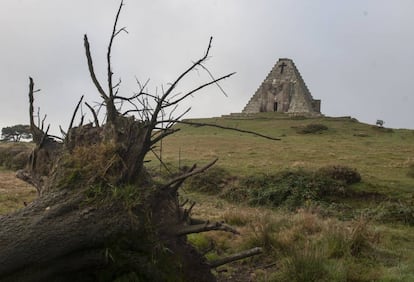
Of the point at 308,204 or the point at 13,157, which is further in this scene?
the point at 13,157

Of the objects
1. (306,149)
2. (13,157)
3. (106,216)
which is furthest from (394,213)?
(13,157)

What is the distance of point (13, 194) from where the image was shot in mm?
17375

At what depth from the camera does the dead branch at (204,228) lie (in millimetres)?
5453

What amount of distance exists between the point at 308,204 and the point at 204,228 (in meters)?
10.4

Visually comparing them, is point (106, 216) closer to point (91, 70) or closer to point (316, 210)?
point (91, 70)

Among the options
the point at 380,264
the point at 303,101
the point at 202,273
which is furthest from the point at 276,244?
the point at 303,101

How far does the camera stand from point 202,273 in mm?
6242

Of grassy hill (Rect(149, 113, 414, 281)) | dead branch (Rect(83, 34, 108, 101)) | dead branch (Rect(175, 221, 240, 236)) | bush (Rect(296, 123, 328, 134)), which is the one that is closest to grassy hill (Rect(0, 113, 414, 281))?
grassy hill (Rect(149, 113, 414, 281))

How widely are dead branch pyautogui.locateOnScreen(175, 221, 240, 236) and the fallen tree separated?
0.04 ft

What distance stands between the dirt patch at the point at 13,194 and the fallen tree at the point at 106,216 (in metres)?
8.70

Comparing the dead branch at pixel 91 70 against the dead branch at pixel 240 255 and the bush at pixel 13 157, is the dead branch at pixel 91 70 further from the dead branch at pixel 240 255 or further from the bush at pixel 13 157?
the bush at pixel 13 157

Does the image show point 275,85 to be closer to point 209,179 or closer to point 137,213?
point 209,179

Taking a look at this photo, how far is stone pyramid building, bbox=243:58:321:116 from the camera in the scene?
53.0 m

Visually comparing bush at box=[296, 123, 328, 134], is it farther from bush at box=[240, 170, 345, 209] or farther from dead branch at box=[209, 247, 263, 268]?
dead branch at box=[209, 247, 263, 268]
